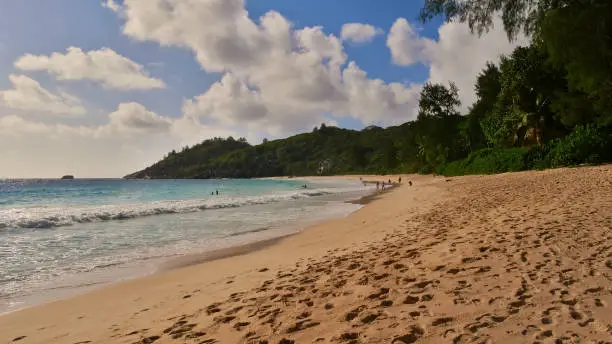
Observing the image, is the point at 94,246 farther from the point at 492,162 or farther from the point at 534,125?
the point at 534,125

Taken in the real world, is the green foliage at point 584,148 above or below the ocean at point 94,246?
above

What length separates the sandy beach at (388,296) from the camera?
3.65 meters

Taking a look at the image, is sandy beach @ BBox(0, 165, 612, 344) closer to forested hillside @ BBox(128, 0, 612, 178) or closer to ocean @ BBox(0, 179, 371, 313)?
ocean @ BBox(0, 179, 371, 313)

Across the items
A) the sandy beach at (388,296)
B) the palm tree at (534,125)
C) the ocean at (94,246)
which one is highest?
the palm tree at (534,125)

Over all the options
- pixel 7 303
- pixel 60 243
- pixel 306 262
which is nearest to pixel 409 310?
pixel 306 262

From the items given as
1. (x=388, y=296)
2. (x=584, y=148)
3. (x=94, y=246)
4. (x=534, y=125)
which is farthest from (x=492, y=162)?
(x=388, y=296)

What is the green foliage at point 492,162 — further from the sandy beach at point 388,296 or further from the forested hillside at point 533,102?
the sandy beach at point 388,296

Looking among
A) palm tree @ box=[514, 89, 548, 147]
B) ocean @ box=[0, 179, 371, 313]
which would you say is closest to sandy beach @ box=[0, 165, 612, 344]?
ocean @ box=[0, 179, 371, 313]

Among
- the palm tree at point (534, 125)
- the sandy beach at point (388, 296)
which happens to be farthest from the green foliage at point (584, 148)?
the sandy beach at point (388, 296)

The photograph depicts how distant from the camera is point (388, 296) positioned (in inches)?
187

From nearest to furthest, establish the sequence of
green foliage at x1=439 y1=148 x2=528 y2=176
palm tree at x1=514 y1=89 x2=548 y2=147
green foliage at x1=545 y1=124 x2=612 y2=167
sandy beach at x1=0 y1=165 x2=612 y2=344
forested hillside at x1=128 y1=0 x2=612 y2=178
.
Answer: sandy beach at x1=0 y1=165 x2=612 y2=344, forested hillside at x1=128 y1=0 x2=612 y2=178, green foliage at x1=545 y1=124 x2=612 y2=167, green foliage at x1=439 y1=148 x2=528 y2=176, palm tree at x1=514 y1=89 x2=548 y2=147

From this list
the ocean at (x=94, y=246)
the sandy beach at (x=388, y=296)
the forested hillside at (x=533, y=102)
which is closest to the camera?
the sandy beach at (x=388, y=296)

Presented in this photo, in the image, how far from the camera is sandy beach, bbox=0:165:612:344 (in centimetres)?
365

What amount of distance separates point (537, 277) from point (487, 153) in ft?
142
